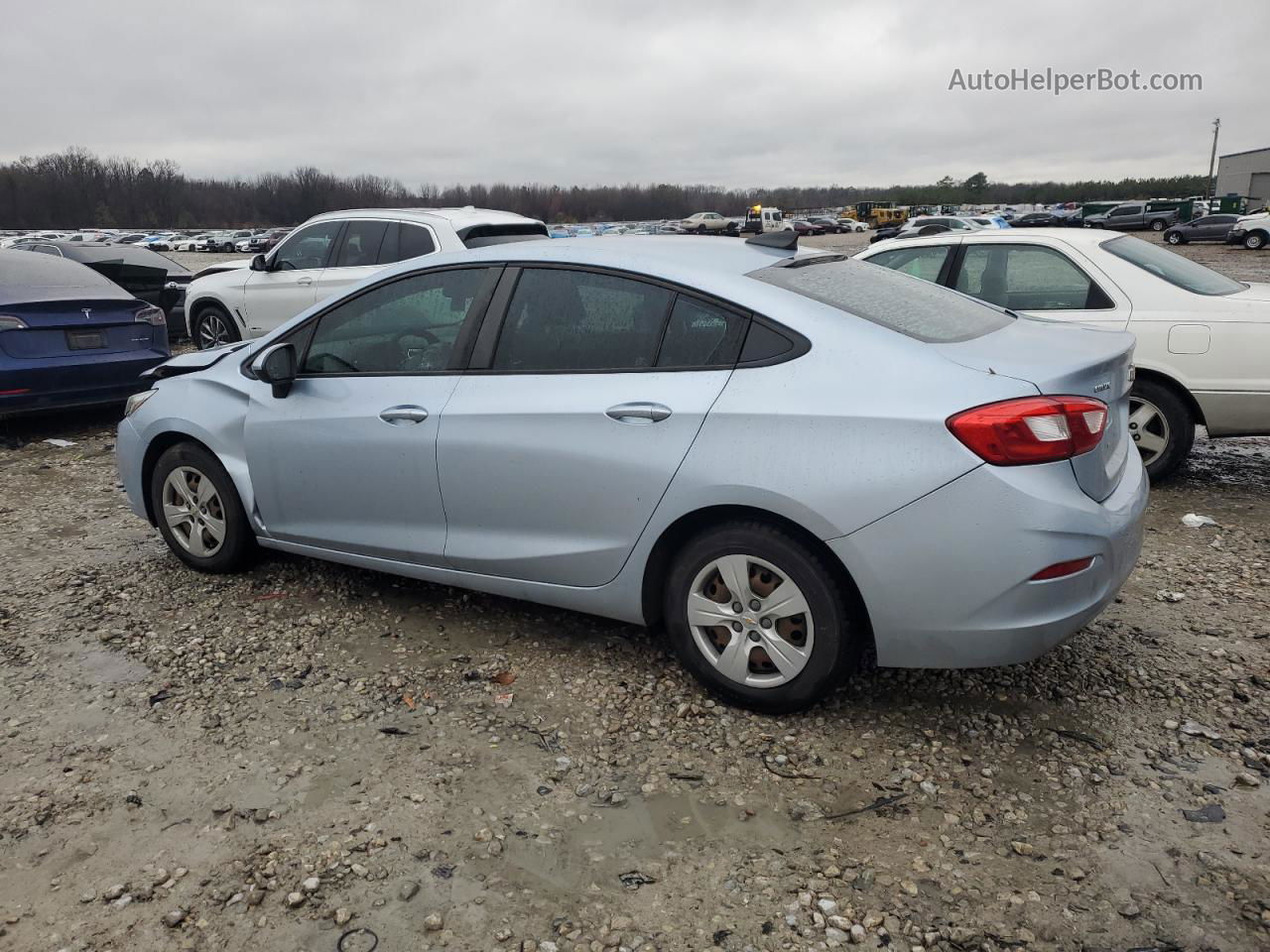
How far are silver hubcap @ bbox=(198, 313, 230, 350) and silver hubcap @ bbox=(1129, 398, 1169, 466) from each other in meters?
9.36

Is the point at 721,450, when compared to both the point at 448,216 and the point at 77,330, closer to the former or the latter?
the point at 448,216

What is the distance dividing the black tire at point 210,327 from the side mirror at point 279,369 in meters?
7.29

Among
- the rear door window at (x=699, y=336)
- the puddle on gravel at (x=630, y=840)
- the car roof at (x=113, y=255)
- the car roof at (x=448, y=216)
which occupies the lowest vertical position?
the puddle on gravel at (x=630, y=840)

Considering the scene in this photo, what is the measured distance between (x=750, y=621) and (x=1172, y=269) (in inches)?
177

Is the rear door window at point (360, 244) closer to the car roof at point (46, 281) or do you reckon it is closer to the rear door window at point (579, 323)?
the car roof at point (46, 281)

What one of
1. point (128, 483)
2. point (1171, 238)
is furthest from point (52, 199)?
point (128, 483)

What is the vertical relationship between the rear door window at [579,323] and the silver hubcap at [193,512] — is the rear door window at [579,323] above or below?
above

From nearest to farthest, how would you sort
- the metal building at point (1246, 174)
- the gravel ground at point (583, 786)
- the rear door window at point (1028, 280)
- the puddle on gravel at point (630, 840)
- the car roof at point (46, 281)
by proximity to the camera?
the gravel ground at point (583, 786), the puddle on gravel at point (630, 840), the rear door window at point (1028, 280), the car roof at point (46, 281), the metal building at point (1246, 174)

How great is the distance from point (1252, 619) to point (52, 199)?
Answer: 119010 millimetres

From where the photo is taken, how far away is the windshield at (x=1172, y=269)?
5938mm

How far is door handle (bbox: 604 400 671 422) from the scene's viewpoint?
11.0 ft

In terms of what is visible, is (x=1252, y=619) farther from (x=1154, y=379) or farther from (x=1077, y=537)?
(x=1154, y=379)

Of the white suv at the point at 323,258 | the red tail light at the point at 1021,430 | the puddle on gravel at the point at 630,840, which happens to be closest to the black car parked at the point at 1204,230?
the white suv at the point at 323,258

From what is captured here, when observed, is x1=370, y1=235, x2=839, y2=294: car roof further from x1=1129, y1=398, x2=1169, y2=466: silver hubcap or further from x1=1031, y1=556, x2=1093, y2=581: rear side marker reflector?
A: x1=1129, y1=398, x2=1169, y2=466: silver hubcap
